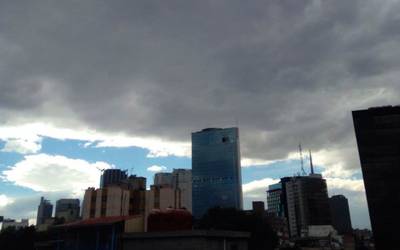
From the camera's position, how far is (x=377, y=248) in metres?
94.9

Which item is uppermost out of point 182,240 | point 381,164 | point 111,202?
point 381,164

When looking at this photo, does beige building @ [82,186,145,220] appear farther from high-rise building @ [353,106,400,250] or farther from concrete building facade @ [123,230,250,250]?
high-rise building @ [353,106,400,250]

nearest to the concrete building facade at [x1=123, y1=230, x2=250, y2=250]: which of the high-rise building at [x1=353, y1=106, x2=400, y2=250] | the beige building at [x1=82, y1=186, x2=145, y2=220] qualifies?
the beige building at [x1=82, y1=186, x2=145, y2=220]

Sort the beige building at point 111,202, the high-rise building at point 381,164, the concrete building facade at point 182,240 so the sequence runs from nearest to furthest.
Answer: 1. the concrete building facade at point 182,240
2. the beige building at point 111,202
3. the high-rise building at point 381,164

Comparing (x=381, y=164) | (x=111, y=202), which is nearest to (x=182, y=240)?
(x=111, y=202)

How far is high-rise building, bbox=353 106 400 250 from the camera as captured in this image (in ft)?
322

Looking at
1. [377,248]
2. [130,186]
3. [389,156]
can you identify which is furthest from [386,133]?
[130,186]

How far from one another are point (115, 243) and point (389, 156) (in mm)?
82949

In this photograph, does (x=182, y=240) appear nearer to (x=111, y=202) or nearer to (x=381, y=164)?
(x=111, y=202)

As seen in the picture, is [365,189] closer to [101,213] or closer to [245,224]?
[245,224]

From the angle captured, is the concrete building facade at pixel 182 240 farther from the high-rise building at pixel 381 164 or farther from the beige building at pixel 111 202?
the high-rise building at pixel 381 164

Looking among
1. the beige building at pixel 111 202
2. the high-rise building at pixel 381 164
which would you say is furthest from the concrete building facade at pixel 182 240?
the high-rise building at pixel 381 164

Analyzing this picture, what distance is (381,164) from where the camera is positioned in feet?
335

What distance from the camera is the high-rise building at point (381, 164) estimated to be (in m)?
98.0
